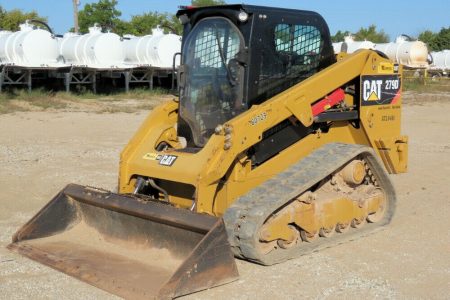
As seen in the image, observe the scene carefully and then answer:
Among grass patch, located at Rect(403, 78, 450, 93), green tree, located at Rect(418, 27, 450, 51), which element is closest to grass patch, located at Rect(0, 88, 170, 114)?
grass patch, located at Rect(403, 78, 450, 93)

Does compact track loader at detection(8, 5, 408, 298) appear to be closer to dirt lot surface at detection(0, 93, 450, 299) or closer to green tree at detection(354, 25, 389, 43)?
dirt lot surface at detection(0, 93, 450, 299)

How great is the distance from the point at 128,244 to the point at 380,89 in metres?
3.13

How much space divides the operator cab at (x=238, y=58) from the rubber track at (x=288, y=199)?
0.74m

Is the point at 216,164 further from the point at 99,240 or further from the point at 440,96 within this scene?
the point at 440,96

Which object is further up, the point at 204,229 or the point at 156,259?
the point at 204,229

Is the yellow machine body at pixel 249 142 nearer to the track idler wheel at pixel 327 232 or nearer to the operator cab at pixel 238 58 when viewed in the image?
the operator cab at pixel 238 58

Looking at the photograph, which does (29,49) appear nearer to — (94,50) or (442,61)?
(94,50)

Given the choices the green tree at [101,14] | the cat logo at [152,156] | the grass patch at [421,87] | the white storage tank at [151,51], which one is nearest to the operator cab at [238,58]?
the cat logo at [152,156]

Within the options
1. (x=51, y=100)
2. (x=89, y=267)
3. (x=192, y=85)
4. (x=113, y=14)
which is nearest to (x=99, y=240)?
(x=89, y=267)

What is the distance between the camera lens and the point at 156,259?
513 centimetres

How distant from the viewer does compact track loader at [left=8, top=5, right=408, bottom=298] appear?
4.98 meters

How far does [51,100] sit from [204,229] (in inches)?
688

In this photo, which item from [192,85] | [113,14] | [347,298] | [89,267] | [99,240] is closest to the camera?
[347,298]

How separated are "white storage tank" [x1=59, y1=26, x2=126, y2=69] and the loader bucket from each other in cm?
1835
